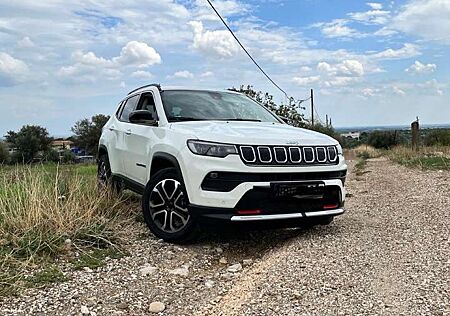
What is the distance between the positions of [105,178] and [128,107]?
1.21 meters

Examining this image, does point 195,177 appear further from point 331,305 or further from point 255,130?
point 331,305

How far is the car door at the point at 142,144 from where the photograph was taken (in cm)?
522

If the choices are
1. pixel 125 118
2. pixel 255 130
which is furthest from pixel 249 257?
pixel 125 118

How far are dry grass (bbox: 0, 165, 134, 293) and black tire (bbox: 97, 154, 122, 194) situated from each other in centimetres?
20

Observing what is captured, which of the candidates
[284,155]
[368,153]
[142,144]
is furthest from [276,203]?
[368,153]

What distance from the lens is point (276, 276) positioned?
353cm

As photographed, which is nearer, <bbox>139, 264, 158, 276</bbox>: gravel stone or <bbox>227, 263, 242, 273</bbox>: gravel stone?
<bbox>139, 264, 158, 276</bbox>: gravel stone

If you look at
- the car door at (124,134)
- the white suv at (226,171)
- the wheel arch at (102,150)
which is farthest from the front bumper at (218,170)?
the wheel arch at (102,150)

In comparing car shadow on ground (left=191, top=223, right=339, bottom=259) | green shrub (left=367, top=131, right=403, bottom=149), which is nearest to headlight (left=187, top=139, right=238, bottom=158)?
car shadow on ground (left=191, top=223, right=339, bottom=259)

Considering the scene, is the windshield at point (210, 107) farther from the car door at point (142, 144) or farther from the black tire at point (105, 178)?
the black tire at point (105, 178)

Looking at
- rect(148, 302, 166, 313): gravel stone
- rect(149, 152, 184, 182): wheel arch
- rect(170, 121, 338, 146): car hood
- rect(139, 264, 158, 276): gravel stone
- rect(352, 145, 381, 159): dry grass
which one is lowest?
rect(352, 145, 381, 159): dry grass

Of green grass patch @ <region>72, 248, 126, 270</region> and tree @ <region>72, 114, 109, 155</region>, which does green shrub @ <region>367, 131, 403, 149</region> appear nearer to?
tree @ <region>72, 114, 109, 155</region>

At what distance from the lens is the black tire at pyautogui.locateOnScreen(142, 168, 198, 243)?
14.5 feet

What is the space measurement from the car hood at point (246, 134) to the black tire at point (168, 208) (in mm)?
481
